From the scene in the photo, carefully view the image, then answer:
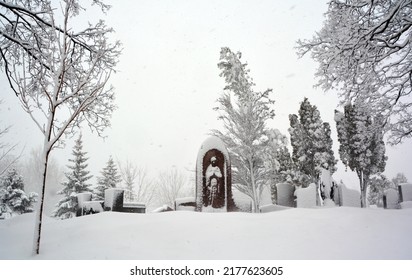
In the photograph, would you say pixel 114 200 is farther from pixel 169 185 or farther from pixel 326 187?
pixel 169 185

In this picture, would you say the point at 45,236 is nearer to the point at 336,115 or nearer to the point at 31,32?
the point at 31,32

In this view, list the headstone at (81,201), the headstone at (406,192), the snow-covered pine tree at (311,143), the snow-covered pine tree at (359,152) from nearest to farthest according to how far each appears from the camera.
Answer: the headstone at (81,201) → the headstone at (406,192) → the snow-covered pine tree at (359,152) → the snow-covered pine tree at (311,143)

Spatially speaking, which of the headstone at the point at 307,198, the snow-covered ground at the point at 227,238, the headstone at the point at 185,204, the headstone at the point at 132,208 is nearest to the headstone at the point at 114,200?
the headstone at the point at 132,208

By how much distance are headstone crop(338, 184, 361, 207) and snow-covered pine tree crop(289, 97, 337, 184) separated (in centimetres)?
957

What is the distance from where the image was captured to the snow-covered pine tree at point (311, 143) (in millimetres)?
22312

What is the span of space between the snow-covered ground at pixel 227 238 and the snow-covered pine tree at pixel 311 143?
17.5m

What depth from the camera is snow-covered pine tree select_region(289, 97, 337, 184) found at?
2231 centimetres

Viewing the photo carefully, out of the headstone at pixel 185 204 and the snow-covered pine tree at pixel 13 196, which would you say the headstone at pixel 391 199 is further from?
A: the snow-covered pine tree at pixel 13 196

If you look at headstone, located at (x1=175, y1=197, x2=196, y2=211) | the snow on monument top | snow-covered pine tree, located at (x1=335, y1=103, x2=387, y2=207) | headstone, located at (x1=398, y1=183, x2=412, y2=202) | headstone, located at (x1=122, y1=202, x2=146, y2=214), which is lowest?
headstone, located at (x1=122, y1=202, x2=146, y2=214)

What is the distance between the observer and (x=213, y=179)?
30.3ft

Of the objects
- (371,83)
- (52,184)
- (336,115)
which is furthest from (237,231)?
(52,184)

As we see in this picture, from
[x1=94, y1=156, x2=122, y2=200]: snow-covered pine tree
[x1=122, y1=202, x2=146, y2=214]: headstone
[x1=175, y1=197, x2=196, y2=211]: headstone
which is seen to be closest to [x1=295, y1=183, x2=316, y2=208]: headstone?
[x1=175, y1=197, x2=196, y2=211]: headstone

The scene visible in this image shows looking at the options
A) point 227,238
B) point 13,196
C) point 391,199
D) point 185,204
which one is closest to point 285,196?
point 185,204

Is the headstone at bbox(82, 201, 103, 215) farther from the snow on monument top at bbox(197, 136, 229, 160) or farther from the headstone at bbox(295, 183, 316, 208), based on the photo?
the headstone at bbox(295, 183, 316, 208)
